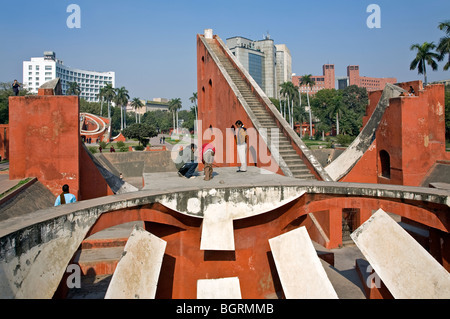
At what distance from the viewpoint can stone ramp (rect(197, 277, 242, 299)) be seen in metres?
5.42

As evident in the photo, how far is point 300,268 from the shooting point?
516 cm

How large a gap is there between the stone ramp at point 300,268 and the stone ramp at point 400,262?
2.24 ft

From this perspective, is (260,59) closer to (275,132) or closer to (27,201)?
(275,132)

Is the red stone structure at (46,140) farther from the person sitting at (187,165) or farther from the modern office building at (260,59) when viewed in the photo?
the modern office building at (260,59)

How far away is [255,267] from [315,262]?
1.41m

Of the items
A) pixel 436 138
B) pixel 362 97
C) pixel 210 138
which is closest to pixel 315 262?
pixel 436 138

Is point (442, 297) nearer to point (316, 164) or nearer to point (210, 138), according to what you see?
point (316, 164)

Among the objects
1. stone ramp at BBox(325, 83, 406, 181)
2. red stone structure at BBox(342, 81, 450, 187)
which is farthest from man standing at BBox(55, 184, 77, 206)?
red stone structure at BBox(342, 81, 450, 187)

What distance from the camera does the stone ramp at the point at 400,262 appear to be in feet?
14.5

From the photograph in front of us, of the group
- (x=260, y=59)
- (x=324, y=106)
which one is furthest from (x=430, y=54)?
(x=260, y=59)

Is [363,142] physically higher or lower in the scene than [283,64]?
lower

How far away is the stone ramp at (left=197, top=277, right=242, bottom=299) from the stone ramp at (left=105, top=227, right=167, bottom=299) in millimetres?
1085

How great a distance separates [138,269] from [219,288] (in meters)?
1.52

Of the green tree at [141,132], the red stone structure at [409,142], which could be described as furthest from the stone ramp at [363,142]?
the green tree at [141,132]
